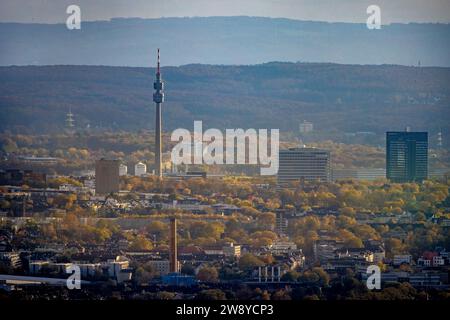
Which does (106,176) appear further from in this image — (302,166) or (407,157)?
(407,157)

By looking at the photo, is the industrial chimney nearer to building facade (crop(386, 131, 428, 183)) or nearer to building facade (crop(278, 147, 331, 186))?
building facade (crop(278, 147, 331, 186))

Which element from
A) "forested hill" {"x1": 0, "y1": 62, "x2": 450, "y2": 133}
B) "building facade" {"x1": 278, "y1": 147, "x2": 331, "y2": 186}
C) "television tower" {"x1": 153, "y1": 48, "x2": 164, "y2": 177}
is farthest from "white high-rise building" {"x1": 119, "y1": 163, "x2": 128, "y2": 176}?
"forested hill" {"x1": 0, "y1": 62, "x2": 450, "y2": 133}

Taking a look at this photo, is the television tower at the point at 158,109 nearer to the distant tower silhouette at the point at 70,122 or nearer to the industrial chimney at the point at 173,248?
the distant tower silhouette at the point at 70,122

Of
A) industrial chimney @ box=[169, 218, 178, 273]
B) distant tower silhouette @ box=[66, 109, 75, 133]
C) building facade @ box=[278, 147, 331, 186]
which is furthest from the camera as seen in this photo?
distant tower silhouette @ box=[66, 109, 75, 133]

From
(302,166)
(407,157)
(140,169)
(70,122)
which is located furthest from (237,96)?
(407,157)

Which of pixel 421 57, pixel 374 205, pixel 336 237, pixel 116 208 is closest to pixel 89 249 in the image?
pixel 336 237
